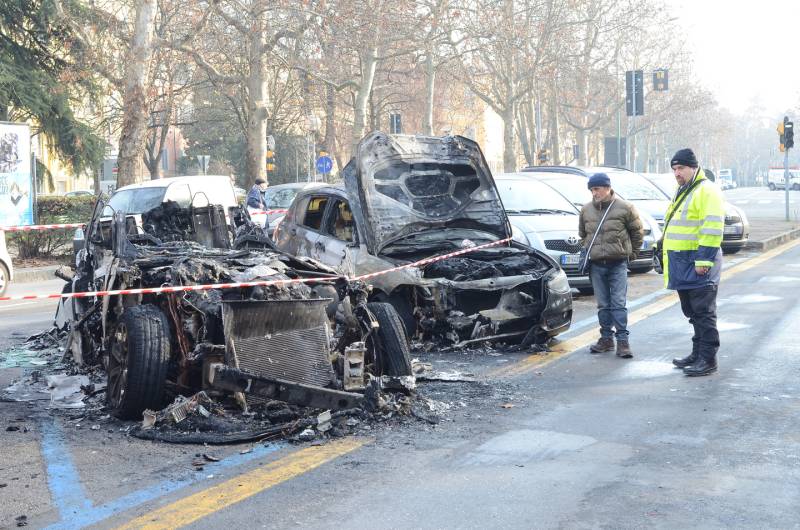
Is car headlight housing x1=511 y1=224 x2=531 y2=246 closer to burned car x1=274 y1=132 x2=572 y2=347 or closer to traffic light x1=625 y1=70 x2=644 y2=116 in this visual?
burned car x1=274 y1=132 x2=572 y2=347

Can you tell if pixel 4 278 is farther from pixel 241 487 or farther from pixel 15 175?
pixel 241 487

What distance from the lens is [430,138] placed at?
9.35 meters

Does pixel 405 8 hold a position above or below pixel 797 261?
above

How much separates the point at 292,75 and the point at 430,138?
129ft

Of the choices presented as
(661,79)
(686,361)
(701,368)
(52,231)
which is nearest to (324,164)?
(661,79)

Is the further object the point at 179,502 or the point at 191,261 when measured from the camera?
the point at 191,261

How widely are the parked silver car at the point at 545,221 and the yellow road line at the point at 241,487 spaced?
665 centimetres

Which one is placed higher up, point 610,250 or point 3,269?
point 610,250

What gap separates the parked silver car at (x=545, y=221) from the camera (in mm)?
12406

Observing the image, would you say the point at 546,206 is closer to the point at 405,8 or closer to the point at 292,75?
the point at 405,8

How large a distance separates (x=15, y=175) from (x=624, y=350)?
15.1 meters

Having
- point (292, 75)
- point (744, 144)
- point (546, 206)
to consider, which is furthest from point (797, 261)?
point (744, 144)

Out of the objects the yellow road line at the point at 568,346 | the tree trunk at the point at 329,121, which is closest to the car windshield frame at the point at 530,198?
the yellow road line at the point at 568,346

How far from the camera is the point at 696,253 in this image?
7.71 m
